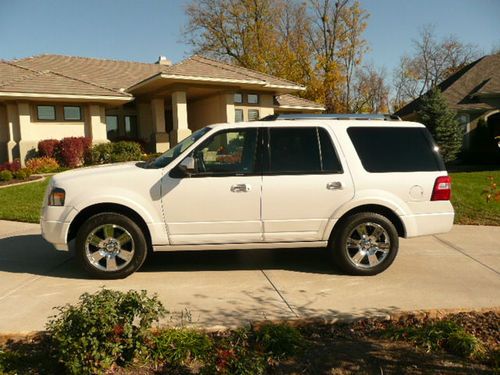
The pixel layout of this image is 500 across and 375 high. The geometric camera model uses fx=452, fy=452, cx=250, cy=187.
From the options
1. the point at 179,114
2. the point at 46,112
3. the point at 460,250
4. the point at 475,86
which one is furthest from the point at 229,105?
the point at 460,250

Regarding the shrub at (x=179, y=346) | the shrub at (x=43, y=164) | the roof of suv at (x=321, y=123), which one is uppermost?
the roof of suv at (x=321, y=123)

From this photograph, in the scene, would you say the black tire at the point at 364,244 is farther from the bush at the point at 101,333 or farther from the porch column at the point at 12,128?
the porch column at the point at 12,128

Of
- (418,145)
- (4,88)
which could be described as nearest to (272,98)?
(4,88)

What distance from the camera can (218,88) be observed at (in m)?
24.1

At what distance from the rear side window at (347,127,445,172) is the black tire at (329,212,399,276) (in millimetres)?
662

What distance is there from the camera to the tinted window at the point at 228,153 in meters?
5.55

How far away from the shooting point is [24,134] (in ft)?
68.9

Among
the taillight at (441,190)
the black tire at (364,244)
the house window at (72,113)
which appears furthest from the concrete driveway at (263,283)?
the house window at (72,113)

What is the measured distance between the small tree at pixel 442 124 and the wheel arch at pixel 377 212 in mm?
18238

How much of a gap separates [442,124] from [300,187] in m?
20.0

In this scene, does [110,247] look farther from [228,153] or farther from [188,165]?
[228,153]

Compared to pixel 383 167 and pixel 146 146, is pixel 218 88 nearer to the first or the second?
pixel 146 146

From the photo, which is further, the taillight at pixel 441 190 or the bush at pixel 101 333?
the taillight at pixel 441 190

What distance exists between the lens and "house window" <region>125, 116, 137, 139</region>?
26.6 metres
